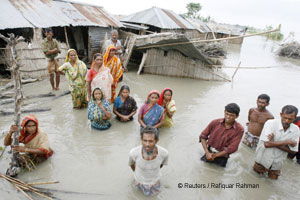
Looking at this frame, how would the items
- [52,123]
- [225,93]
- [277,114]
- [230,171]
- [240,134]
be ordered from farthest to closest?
[225,93] < [277,114] < [52,123] < [230,171] < [240,134]

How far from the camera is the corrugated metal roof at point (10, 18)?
5.91m

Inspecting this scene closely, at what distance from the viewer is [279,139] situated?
9.16ft

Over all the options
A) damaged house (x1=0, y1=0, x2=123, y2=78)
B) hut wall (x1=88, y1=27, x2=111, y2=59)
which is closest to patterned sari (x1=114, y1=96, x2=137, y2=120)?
damaged house (x1=0, y1=0, x2=123, y2=78)

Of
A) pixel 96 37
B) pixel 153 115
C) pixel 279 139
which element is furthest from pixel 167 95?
pixel 96 37

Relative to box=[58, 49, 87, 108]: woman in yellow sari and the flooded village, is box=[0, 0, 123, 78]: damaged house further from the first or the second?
box=[58, 49, 87, 108]: woman in yellow sari

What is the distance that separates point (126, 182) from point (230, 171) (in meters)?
1.70

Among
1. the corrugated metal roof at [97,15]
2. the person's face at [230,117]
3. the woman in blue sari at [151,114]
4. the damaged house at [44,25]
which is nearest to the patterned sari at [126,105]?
the woman in blue sari at [151,114]

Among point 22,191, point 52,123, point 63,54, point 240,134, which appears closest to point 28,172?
point 22,191

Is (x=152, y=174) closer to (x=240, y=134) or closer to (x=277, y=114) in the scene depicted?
(x=240, y=134)

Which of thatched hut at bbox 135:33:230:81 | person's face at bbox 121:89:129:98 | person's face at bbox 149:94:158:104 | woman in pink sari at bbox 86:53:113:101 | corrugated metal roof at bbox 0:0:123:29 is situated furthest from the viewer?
thatched hut at bbox 135:33:230:81

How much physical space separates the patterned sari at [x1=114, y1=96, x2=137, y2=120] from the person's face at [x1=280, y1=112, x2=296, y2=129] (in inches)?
110

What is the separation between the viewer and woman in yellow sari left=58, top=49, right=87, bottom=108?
4617mm

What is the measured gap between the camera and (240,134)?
9.29 feet

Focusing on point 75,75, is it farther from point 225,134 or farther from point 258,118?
point 258,118
